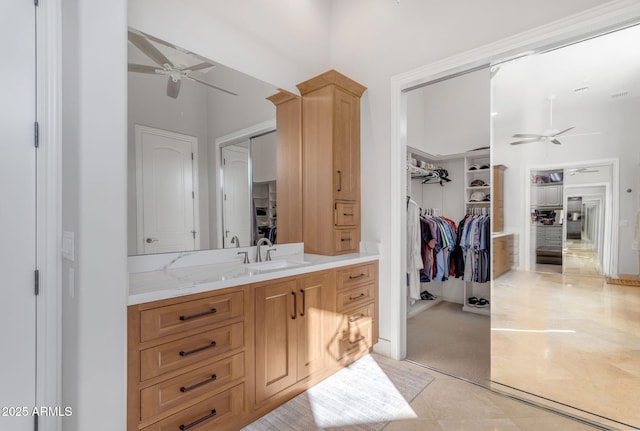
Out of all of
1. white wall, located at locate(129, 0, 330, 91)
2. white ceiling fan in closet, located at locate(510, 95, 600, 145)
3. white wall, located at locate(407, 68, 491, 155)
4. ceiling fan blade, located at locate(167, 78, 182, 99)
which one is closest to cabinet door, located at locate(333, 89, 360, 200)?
white wall, located at locate(129, 0, 330, 91)

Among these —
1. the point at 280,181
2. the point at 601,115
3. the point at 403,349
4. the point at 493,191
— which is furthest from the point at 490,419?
the point at 280,181

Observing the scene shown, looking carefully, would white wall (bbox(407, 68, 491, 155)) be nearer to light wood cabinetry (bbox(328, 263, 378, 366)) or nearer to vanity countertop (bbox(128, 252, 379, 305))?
light wood cabinetry (bbox(328, 263, 378, 366))

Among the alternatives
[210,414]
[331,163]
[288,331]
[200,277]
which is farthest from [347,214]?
[210,414]

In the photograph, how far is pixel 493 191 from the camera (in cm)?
241

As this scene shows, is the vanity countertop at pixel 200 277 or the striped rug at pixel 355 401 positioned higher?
the vanity countertop at pixel 200 277

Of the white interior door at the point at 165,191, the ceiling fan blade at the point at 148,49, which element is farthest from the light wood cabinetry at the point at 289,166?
the ceiling fan blade at the point at 148,49

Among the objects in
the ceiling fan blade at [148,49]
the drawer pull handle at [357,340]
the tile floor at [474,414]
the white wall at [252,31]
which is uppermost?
the white wall at [252,31]

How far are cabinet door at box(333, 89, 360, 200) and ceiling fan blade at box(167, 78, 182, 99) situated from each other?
1.26 meters

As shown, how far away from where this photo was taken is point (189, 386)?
1.50m

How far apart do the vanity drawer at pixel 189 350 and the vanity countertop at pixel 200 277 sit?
240mm

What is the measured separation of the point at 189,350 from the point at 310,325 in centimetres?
87

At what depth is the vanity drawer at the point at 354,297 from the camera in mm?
2375

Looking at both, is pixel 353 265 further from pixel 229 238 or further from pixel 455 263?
pixel 455 263

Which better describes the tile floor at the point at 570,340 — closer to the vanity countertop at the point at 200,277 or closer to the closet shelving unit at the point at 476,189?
the vanity countertop at the point at 200,277
